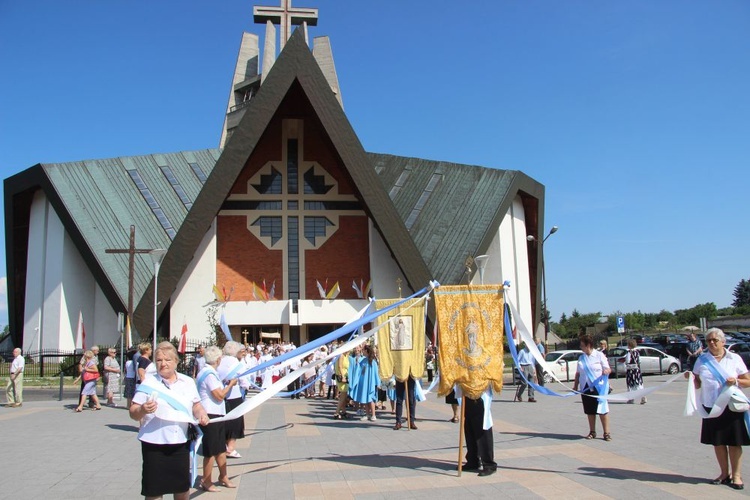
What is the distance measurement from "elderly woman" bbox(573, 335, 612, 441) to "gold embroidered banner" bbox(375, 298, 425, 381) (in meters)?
3.08

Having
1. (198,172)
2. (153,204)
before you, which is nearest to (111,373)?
(153,204)

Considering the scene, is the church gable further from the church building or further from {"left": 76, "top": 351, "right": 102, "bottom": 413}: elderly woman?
{"left": 76, "top": 351, "right": 102, "bottom": 413}: elderly woman

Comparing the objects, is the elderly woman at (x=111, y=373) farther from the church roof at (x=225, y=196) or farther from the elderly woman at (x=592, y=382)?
the elderly woman at (x=592, y=382)

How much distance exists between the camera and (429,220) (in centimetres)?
3183

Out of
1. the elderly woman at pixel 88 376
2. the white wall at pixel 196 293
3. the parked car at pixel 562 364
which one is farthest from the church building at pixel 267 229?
the elderly woman at pixel 88 376

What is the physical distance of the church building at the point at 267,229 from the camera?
27703 mm

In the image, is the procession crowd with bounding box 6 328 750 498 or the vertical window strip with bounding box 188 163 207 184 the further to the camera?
the vertical window strip with bounding box 188 163 207 184

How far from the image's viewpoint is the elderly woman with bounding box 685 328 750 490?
6.19 m

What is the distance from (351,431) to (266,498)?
483 centimetres

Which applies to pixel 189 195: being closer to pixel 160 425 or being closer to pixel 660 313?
pixel 160 425

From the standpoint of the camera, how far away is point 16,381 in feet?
50.3

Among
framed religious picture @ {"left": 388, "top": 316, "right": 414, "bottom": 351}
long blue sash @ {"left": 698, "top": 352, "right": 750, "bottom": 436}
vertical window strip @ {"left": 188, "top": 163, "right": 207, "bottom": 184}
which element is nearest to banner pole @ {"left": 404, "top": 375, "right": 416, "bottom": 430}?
framed religious picture @ {"left": 388, "top": 316, "right": 414, "bottom": 351}

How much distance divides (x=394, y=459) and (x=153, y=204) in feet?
86.0

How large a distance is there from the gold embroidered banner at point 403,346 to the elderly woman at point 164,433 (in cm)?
679
